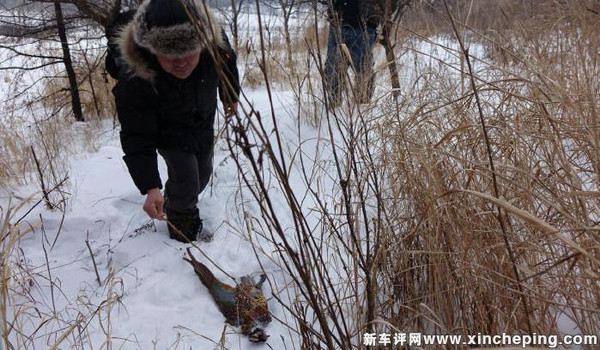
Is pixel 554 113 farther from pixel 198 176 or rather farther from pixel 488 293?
pixel 198 176

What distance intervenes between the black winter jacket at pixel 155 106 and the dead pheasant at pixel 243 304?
0.47 meters

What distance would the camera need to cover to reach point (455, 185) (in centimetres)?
122

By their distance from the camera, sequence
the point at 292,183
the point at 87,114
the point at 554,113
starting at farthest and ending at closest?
the point at 87,114 → the point at 292,183 → the point at 554,113

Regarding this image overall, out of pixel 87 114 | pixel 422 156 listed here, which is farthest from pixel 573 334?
pixel 87 114

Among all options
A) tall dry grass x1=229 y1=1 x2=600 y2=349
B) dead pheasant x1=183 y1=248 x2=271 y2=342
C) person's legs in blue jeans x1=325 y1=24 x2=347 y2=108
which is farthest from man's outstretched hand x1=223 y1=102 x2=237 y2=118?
dead pheasant x1=183 y1=248 x2=271 y2=342

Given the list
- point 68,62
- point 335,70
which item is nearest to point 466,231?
point 335,70

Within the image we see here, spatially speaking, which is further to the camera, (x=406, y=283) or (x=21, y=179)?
(x=21, y=179)

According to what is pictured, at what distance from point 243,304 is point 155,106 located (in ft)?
3.13

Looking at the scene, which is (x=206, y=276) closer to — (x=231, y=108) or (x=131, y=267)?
(x=131, y=267)

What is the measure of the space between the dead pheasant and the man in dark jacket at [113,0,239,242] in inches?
9.6

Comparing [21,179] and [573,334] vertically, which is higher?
[21,179]

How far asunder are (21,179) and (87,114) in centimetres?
231

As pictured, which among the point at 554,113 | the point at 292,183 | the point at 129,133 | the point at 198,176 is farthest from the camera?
the point at 292,183

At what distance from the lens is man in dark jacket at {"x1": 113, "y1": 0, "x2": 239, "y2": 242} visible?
155cm
